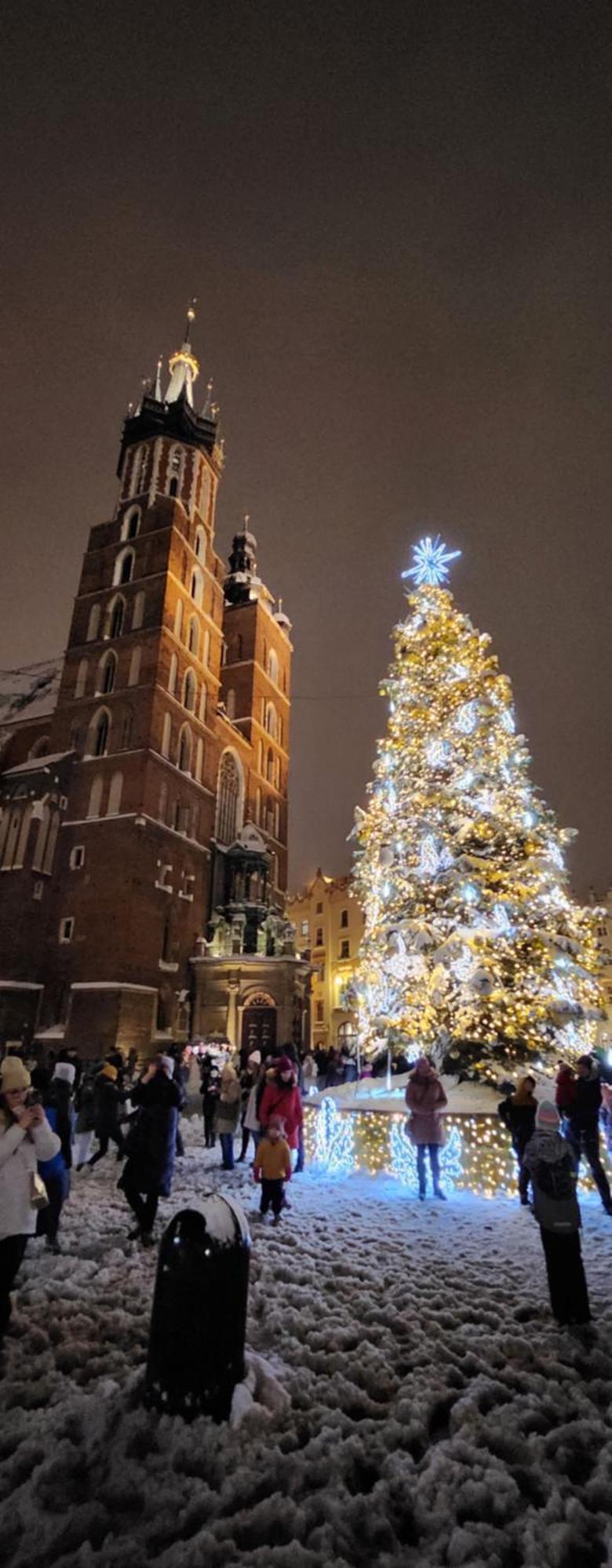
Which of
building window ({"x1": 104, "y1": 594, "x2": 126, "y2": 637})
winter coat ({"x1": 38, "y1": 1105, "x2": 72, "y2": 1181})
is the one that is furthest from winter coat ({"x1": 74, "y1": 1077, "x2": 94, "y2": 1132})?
building window ({"x1": 104, "y1": 594, "x2": 126, "y2": 637})

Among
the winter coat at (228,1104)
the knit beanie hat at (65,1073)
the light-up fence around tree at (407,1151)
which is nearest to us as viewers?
the knit beanie hat at (65,1073)

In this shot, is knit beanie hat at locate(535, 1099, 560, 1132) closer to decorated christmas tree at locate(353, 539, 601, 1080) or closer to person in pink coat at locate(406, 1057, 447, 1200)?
person in pink coat at locate(406, 1057, 447, 1200)

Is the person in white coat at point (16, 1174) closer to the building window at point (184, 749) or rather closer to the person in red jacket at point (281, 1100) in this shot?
the person in red jacket at point (281, 1100)

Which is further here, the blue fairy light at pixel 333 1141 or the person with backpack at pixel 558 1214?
the blue fairy light at pixel 333 1141

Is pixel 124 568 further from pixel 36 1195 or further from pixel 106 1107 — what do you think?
pixel 36 1195

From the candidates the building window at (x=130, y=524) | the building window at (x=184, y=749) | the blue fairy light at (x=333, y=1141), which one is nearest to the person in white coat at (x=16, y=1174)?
the blue fairy light at (x=333, y=1141)

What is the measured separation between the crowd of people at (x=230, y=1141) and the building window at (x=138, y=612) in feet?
95.4

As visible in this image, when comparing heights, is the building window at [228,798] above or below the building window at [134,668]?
below

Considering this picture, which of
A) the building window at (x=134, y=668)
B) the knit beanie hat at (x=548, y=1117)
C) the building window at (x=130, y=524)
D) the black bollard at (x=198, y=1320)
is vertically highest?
the building window at (x=130, y=524)

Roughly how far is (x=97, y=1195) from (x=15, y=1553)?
684 cm

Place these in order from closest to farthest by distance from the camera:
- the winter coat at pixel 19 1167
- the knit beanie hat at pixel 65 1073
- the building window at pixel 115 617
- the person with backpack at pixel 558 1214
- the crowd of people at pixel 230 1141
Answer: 1. the winter coat at pixel 19 1167
2. the crowd of people at pixel 230 1141
3. the person with backpack at pixel 558 1214
4. the knit beanie hat at pixel 65 1073
5. the building window at pixel 115 617

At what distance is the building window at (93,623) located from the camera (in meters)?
38.7

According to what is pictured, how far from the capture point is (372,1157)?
1053 centimetres

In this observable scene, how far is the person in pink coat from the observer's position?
8609mm
